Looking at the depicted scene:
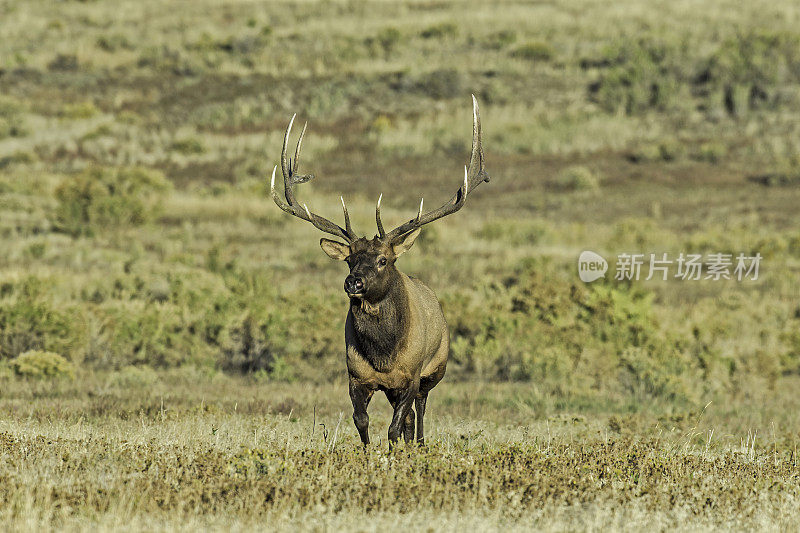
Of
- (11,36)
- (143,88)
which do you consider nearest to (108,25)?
(11,36)

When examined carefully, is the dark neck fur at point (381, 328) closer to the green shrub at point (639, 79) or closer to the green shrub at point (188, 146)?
the green shrub at point (188, 146)

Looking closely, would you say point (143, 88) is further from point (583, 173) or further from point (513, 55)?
point (583, 173)

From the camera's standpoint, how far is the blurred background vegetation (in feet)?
58.3

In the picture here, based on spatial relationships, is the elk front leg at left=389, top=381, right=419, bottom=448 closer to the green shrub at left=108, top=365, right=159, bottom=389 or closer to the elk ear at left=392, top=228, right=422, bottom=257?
the elk ear at left=392, top=228, right=422, bottom=257

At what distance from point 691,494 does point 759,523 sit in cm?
71

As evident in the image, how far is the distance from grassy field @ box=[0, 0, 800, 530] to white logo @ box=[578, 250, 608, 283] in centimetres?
70

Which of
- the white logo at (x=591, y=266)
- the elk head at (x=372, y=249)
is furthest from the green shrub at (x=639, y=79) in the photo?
the elk head at (x=372, y=249)

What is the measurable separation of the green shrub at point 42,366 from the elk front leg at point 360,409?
290 inches

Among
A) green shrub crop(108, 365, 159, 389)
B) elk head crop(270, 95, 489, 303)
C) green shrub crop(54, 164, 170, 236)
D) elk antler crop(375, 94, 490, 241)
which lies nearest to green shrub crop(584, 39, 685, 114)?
green shrub crop(54, 164, 170, 236)

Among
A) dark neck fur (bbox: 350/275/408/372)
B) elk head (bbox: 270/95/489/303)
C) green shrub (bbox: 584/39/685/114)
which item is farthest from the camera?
green shrub (bbox: 584/39/685/114)

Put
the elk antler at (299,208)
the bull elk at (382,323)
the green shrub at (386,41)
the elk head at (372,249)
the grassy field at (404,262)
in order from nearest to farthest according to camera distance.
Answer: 1. the grassy field at (404,262)
2. the elk head at (372,249)
3. the bull elk at (382,323)
4. the elk antler at (299,208)
5. the green shrub at (386,41)

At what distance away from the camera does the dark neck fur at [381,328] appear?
8.87 metres

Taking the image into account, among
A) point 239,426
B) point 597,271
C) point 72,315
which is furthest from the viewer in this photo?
point 597,271

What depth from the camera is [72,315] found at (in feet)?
56.7
